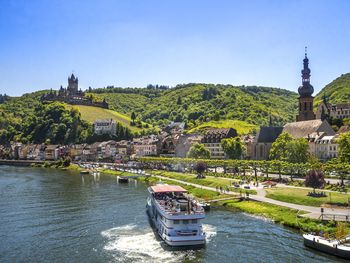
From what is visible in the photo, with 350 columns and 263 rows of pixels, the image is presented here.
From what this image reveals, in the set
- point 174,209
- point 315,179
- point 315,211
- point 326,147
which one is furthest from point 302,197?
point 326,147

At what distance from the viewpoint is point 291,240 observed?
166ft

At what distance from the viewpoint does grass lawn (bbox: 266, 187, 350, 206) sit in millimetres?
64812

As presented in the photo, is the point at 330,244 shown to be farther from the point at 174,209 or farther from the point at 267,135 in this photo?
the point at 267,135

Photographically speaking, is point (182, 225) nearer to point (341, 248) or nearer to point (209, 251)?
point (209, 251)

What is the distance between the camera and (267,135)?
146 m

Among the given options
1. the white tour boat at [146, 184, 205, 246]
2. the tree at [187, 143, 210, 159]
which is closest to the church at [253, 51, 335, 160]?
A: the tree at [187, 143, 210, 159]

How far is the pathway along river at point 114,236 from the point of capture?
45.5 meters

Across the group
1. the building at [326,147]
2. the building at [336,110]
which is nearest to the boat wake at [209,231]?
the building at [326,147]

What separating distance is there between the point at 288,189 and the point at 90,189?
1849 inches

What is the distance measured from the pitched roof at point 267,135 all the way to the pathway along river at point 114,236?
74.0 metres

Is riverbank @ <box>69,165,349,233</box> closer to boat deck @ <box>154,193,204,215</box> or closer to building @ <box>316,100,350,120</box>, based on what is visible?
boat deck @ <box>154,193,204,215</box>

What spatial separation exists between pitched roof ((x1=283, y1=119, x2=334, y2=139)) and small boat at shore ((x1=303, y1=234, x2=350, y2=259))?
86.5 meters

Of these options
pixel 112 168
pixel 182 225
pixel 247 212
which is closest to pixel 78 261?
pixel 182 225

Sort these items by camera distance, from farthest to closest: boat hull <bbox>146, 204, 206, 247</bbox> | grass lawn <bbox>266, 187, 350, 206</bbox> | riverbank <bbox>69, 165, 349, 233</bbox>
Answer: grass lawn <bbox>266, 187, 350, 206</bbox>
riverbank <bbox>69, 165, 349, 233</bbox>
boat hull <bbox>146, 204, 206, 247</bbox>
